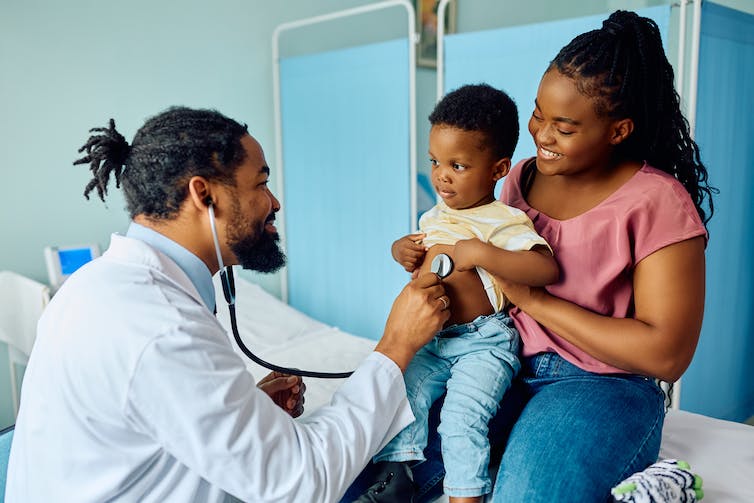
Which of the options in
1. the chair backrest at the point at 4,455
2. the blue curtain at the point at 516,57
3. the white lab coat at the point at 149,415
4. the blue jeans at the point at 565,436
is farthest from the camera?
the blue curtain at the point at 516,57

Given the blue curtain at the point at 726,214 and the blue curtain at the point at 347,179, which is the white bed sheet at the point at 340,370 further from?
the blue curtain at the point at 726,214

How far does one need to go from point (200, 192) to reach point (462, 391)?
542 millimetres

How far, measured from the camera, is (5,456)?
108 centimetres

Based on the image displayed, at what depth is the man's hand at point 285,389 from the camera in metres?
1.23

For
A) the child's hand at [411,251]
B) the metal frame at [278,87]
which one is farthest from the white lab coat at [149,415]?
the metal frame at [278,87]

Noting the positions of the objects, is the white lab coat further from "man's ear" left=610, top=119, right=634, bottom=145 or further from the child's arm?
"man's ear" left=610, top=119, right=634, bottom=145

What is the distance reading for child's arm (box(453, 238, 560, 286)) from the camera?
1.02m

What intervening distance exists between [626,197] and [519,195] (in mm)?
236

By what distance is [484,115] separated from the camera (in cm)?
113

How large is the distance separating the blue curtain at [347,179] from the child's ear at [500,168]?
4.49 feet

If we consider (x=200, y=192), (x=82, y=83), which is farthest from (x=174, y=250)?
(x=82, y=83)

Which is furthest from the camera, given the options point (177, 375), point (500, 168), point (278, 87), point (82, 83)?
point (278, 87)

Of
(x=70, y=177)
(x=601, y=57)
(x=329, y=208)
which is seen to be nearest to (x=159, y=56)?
(x=70, y=177)

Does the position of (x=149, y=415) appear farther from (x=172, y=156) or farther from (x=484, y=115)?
(x=484, y=115)
